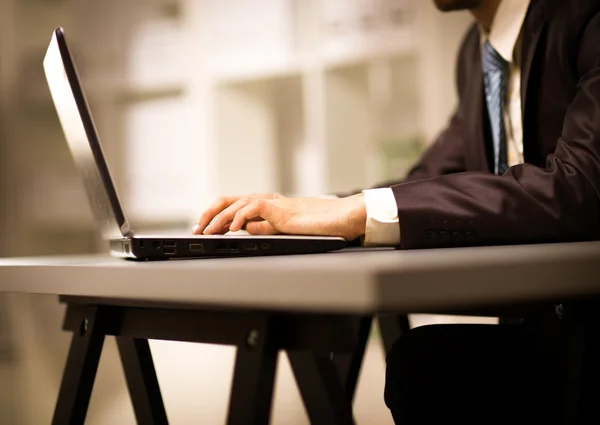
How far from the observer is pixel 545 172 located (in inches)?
34.7

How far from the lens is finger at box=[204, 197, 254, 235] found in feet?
2.94

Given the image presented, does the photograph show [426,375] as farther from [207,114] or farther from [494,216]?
[207,114]

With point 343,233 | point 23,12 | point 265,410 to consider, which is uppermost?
point 23,12

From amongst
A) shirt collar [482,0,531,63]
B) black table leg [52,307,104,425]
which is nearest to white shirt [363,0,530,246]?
shirt collar [482,0,531,63]

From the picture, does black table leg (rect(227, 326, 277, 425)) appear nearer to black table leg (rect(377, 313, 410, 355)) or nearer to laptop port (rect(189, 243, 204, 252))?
laptop port (rect(189, 243, 204, 252))

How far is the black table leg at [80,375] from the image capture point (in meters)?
0.97

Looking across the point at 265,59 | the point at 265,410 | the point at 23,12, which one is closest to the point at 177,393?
the point at 265,410

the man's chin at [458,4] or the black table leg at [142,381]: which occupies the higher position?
the man's chin at [458,4]

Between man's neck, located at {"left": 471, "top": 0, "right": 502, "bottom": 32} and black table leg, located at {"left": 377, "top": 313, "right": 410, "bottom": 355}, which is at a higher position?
man's neck, located at {"left": 471, "top": 0, "right": 502, "bottom": 32}

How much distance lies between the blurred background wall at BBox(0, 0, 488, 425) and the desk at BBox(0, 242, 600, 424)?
579 mm

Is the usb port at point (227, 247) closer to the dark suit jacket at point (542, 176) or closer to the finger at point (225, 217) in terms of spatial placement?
the finger at point (225, 217)

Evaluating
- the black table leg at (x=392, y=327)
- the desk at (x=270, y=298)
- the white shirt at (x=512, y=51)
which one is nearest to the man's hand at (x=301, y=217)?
the desk at (x=270, y=298)

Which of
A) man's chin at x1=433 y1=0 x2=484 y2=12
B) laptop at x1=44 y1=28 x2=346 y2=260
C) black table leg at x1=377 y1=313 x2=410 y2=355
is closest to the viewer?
laptop at x1=44 y1=28 x2=346 y2=260

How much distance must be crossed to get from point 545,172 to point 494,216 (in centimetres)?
11
